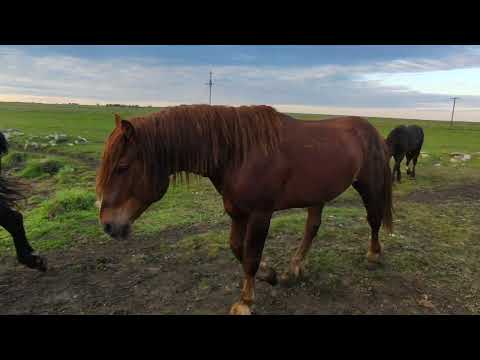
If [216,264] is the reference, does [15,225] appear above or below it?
above

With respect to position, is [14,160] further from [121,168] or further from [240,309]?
[240,309]

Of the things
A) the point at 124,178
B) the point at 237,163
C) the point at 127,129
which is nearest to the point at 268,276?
the point at 237,163

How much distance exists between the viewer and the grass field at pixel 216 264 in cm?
351

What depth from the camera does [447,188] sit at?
9.63 meters

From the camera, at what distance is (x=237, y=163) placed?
295cm

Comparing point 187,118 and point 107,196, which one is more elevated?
point 187,118

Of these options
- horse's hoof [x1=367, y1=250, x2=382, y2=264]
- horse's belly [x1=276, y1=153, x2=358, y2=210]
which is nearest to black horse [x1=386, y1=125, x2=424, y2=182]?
horse's hoof [x1=367, y1=250, x2=382, y2=264]

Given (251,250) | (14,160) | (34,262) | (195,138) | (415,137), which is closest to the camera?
(195,138)

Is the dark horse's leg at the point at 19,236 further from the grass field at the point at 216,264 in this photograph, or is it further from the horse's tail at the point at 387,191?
the horse's tail at the point at 387,191

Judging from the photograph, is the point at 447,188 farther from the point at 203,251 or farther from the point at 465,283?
the point at 203,251

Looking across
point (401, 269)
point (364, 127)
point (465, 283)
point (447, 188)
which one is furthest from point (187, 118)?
point (447, 188)

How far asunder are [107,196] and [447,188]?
10394 mm

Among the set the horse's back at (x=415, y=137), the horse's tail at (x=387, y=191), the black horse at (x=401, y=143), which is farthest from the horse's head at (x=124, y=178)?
the horse's back at (x=415, y=137)

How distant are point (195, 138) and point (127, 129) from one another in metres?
0.62
